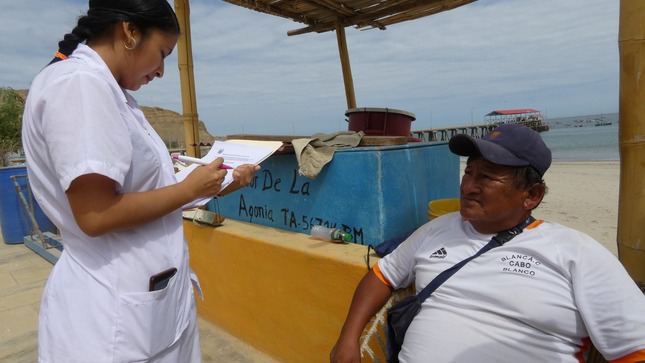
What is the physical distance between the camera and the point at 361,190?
2328mm

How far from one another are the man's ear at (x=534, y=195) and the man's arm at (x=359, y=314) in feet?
2.30

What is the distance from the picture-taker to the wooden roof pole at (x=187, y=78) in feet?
10.7

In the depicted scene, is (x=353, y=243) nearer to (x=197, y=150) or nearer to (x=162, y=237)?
(x=162, y=237)

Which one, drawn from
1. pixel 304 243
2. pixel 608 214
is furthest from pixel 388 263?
pixel 608 214

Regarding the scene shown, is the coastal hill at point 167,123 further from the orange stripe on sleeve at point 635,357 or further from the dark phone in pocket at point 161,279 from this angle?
the orange stripe on sleeve at point 635,357

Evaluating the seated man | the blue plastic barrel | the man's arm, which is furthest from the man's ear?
the blue plastic barrel

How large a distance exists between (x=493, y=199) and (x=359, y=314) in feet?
2.50

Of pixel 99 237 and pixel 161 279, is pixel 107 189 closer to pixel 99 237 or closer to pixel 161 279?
pixel 99 237

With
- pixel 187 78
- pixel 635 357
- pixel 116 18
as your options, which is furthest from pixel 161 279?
pixel 187 78

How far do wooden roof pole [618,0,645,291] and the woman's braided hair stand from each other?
1.80 metres

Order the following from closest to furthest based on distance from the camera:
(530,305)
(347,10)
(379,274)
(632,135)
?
(530,305) → (632,135) → (379,274) → (347,10)

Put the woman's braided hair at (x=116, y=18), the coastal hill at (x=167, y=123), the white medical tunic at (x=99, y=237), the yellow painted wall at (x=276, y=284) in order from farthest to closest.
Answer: the coastal hill at (x=167, y=123) → the yellow painted wall at (x=276, y=284) → the woman's braided hair at (x=116, y=18) → the white medical tunic at (x=99, y=237)

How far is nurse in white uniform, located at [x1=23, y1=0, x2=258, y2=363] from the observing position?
984mm

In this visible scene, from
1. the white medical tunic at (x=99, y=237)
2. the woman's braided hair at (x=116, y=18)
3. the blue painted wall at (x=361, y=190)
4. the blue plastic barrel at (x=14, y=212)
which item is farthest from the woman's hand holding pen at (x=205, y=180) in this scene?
the blue plastic barrel at (x=14, y=212)
